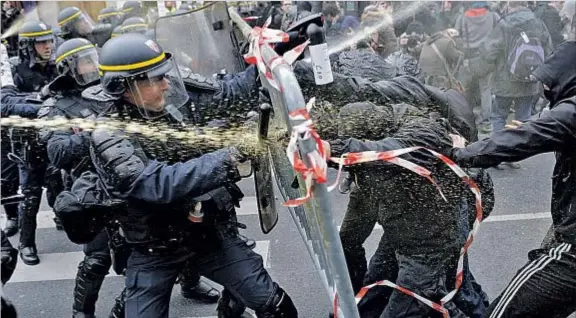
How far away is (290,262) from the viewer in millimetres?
5262

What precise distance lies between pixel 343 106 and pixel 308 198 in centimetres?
150

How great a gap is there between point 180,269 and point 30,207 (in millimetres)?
Answer: 2477

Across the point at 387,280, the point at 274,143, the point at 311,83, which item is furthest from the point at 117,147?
the point at 387,280

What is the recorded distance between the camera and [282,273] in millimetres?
5090

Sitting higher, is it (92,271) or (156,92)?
(156,92)

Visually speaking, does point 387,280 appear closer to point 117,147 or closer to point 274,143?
point 274,143

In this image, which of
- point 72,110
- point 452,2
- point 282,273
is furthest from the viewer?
point 452,2

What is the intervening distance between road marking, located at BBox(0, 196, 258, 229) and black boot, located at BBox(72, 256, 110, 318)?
210cm

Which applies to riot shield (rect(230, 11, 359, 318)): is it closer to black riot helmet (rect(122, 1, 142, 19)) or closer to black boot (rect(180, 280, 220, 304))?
black boot (rect(180, 280, 220, 304))

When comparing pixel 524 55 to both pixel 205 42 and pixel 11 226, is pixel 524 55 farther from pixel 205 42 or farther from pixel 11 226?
pixel 11 226

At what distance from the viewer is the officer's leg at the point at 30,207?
17.9 feet

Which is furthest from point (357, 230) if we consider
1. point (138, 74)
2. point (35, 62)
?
point (35, 62)

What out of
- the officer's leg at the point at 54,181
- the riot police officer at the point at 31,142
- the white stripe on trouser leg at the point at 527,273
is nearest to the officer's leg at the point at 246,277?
the white stripe on trouser leg at the point at 527,273

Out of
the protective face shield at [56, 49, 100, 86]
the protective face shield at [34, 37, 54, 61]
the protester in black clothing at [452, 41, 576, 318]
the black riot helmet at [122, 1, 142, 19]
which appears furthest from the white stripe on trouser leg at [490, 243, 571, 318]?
the black riot helmet at [122, 1, 142, 19]
